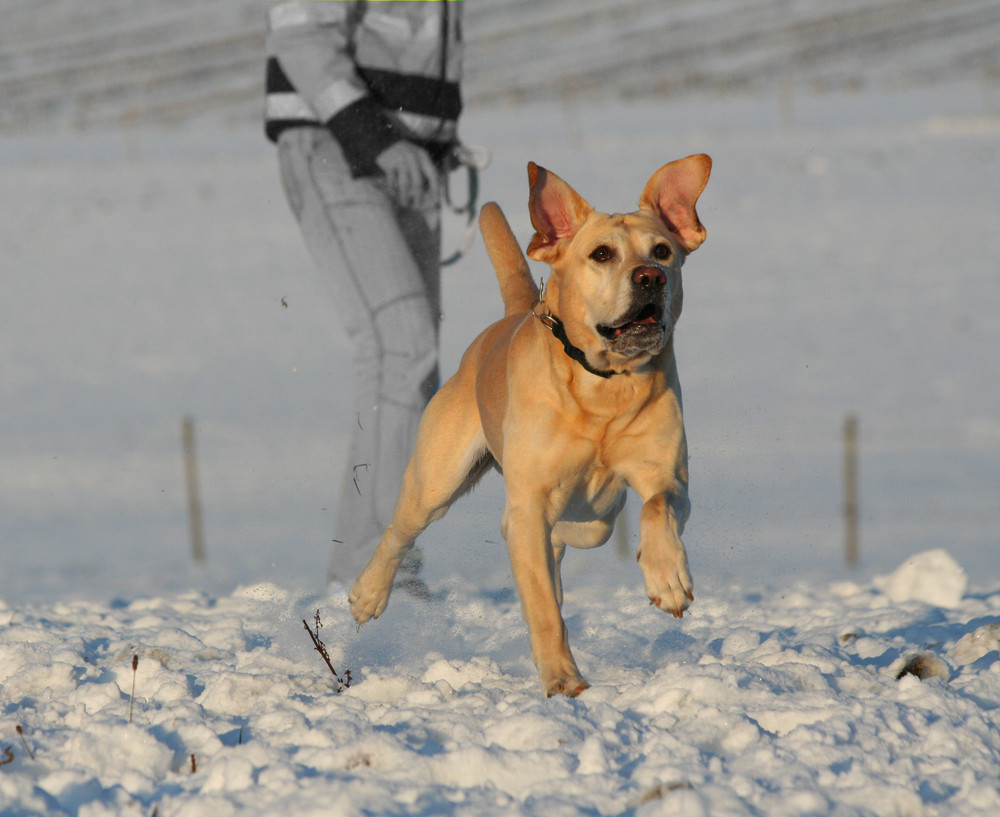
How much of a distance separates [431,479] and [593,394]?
2.41ft

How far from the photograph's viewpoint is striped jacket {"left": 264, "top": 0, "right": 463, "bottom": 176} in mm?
3801

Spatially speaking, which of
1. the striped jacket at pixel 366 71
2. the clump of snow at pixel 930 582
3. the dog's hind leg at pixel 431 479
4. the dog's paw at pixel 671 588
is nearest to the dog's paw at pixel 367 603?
the dog's hind leg at pixel 431 479

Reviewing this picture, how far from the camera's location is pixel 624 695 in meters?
2.46

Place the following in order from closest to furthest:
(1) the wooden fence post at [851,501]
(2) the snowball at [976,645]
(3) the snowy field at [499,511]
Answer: (3) the snowy field at [499,511]
(2) the snowball at [976,645]
(1) the wooden fence post at [851,501]

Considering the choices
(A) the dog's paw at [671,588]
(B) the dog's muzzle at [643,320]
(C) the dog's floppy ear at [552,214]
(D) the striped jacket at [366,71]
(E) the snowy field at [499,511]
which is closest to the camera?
(E) the snowy field at [499,511]

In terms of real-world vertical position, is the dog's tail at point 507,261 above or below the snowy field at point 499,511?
above

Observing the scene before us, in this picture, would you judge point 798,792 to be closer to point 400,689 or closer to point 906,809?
point 906,809

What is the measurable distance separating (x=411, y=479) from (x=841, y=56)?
80.5 feet

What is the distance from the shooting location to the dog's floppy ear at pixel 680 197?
2896mm

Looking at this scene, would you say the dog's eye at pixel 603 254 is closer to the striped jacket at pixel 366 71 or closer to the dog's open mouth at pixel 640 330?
the dog's open mouth at pixel 640 330

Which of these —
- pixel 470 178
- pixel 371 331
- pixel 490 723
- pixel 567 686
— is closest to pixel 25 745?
pixel 490 723

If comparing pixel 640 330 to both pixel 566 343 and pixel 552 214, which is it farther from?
pixel 552 214

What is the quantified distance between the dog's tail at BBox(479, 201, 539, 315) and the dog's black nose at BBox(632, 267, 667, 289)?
0.86m

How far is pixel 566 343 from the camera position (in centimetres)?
277
